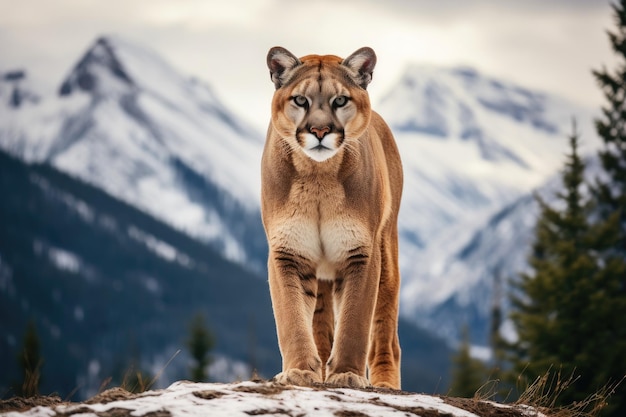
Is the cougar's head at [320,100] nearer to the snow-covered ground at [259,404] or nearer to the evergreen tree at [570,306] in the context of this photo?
the snow-covered ground at [259,404]

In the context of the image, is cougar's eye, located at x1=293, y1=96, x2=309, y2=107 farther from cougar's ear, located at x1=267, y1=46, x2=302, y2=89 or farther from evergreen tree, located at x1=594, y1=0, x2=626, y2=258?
evergreen tree, located at x1=594, y1=0, x2=626, y2=258

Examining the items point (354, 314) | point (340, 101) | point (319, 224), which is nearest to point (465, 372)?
point (354, 314)

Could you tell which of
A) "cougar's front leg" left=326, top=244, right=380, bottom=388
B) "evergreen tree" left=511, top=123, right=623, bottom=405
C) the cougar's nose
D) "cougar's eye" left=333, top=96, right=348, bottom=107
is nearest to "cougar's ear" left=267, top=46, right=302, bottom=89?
"cougar's eye" left=333, top=96, right=348, bottom=107

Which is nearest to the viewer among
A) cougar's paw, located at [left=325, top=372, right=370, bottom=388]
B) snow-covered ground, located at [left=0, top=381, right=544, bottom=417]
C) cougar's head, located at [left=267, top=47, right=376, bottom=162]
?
snow-covered ground, located at [left=0, top=381, right=544, bottom=417]

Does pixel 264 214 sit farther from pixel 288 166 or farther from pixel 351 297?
pixel 351 297

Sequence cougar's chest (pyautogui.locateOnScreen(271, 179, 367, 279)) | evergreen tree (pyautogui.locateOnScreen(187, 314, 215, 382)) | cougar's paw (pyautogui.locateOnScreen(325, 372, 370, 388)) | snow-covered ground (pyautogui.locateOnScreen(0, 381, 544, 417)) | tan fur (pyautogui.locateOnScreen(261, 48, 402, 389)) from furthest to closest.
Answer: evergreen tree (pyautogui.locateOnScreen(187, 314, 215, 382)) < cougar's chest (pyautogui.locateOnScreen(271, 179, 367, 279)) < tan fur (pyautogui.locateOnScreen(261, 48, 402, 389)) < cougar's paw (pyautogui.locateOnScreen(325, 372, 370, 388)) < snow-covered ground (pyautogui.locateOnScreen(0, 381, 544, 417))

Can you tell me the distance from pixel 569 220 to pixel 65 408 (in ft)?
112

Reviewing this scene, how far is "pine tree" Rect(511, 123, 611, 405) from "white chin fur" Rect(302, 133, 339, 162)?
891 inches

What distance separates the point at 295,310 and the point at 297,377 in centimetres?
85

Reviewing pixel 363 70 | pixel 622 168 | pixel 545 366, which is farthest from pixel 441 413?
pixel 622 168

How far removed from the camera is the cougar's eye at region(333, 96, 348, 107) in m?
10.9

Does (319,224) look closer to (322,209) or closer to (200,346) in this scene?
(322,209)

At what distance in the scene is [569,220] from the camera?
134 feet

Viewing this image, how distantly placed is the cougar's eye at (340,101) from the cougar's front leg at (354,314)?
1504 millimetres
